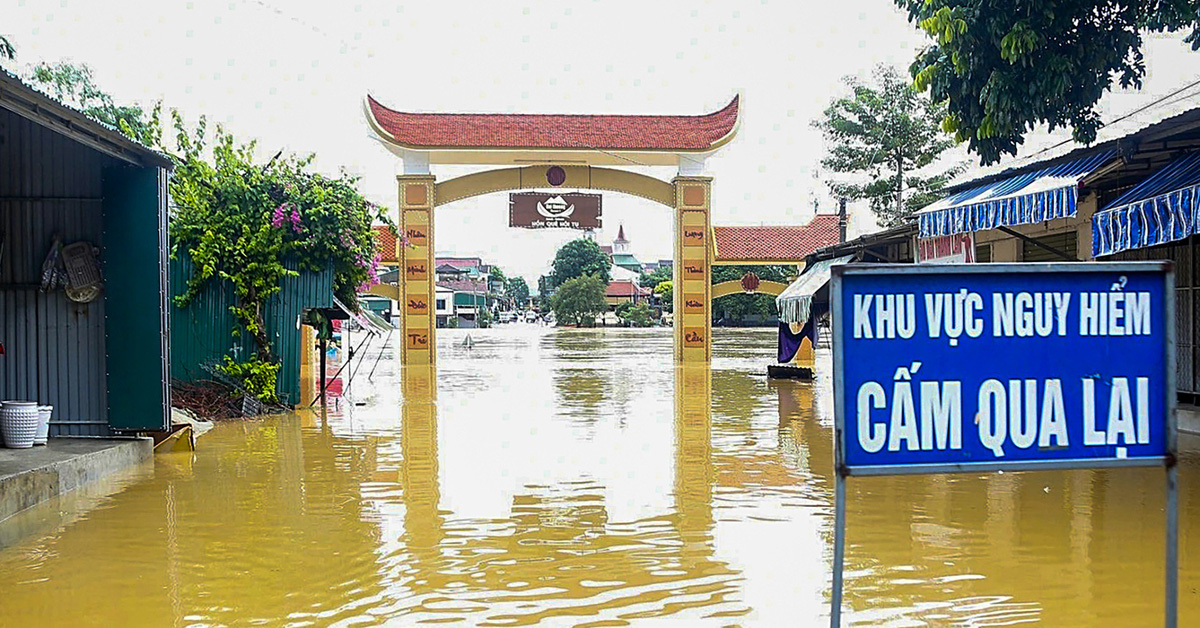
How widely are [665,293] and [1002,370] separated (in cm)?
7143

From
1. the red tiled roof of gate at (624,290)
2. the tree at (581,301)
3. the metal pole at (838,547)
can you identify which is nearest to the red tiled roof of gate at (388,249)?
the metal pole at (838,547)

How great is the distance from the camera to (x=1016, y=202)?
990 cm

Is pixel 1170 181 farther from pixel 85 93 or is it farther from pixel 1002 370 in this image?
pixel 85 93

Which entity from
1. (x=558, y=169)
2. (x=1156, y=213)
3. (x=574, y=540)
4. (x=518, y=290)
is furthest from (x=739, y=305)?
(x=518, y=290)

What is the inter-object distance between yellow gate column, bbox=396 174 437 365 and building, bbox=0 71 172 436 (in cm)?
1829

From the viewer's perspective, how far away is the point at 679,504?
305 inches

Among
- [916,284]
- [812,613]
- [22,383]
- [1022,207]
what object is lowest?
[812,613]

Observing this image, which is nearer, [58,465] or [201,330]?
[58,465]

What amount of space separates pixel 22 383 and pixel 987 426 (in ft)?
30.1

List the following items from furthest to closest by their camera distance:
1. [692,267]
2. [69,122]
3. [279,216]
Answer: [692,267], [279,216], [69,122]

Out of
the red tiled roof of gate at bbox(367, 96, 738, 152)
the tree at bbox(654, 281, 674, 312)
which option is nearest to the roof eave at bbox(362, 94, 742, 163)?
the red tiled roof of gate at bbox(367, 96, 738, 152)

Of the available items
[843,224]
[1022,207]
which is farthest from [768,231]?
[1022,207]

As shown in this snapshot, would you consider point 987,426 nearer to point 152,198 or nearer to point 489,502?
point 489,502

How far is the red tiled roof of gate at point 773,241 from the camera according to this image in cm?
3472
